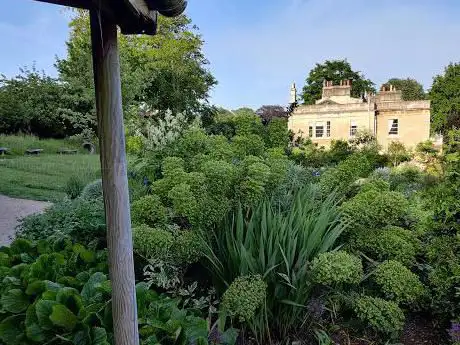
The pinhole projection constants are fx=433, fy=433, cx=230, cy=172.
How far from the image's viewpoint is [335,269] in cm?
198

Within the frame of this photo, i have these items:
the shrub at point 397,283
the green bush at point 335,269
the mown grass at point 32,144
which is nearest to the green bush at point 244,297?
the green bush at point 335,269

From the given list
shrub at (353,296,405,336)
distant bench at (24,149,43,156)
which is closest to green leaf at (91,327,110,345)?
shrub at (353,296,405,336)

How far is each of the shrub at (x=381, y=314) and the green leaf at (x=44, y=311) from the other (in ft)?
4.61

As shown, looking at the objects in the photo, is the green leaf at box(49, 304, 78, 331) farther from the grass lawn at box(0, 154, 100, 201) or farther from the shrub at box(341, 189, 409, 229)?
the grass lawn at box(0, 154, 100, 201)

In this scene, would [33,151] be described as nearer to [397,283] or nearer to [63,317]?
[63,317]

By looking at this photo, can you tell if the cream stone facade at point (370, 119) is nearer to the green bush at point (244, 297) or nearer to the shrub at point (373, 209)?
the shrub at point (373, 209)

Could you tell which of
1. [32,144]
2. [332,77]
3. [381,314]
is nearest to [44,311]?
[381,314]

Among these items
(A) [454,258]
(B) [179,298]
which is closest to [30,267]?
(B) [179,298]

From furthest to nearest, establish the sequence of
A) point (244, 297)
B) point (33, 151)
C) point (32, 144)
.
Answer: point (32, 144) → point (33, 151) → point (244, 297)

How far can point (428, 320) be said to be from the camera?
99.7 inches

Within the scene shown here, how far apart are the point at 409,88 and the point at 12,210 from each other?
42.3m

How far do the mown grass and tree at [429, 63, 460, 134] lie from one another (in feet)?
71.3

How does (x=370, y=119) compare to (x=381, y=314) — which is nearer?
(x=381, y=314)

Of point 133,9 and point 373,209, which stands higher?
point 133,9
